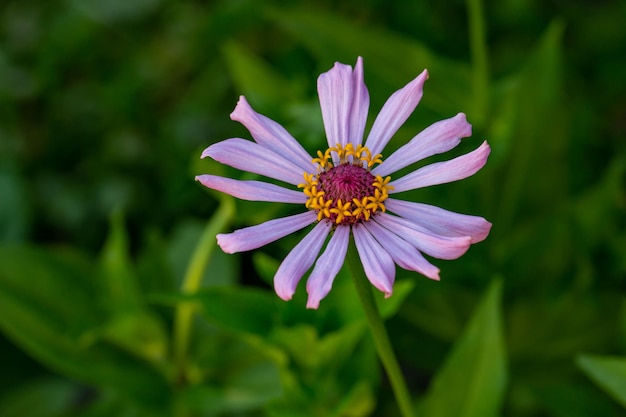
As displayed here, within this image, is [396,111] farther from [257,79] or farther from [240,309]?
[257,79]

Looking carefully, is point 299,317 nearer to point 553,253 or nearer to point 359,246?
point 359,246

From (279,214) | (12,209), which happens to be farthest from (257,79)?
(12,209)

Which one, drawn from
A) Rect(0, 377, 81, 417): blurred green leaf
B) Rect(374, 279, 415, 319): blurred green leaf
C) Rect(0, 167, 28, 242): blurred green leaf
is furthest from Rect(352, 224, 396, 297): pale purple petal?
Rect(0, 167, 28, 242): blurred green leaf

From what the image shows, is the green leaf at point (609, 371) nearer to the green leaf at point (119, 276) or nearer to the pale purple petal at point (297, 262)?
the pale purple petal at point (297, 262)

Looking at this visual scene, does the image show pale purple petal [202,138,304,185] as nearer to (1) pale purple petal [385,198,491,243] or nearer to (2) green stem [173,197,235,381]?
(1) pale purple petal [385,198,491,243]

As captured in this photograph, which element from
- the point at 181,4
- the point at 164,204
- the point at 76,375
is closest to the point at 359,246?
the point at 76,375
